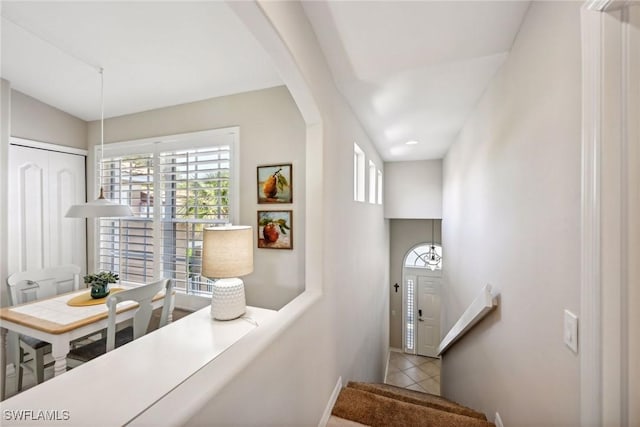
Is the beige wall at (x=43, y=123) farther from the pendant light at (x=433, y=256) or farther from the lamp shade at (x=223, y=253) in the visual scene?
the pendant light at (x=433, y=256)

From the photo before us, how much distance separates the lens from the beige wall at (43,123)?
2.59 metres

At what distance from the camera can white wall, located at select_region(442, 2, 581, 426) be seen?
3.03 ft

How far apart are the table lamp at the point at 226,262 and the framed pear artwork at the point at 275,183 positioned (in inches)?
18.3

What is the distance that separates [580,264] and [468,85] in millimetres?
1649

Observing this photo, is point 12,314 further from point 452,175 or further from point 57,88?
point 452,175

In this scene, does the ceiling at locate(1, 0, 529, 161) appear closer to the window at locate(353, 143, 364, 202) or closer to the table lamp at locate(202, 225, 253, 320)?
the window at locate(353, 143, 364, 202)

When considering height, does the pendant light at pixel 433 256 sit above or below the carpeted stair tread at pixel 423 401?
above

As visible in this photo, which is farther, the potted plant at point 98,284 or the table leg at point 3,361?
the potted plant at point 98,284

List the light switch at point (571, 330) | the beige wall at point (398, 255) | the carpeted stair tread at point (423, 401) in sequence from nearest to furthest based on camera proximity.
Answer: the light switch at point (571, 330)
the carpeted stair tread at point (423, 401)
the beige wall at point (398, 255)

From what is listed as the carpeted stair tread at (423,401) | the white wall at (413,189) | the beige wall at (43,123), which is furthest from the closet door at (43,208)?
the white wall at (413,189)

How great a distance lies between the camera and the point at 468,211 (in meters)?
2.58

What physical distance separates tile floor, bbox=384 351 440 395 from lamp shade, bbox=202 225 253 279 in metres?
4.58

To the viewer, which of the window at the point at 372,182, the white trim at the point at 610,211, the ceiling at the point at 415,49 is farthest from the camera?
the window at the point at 372,182
